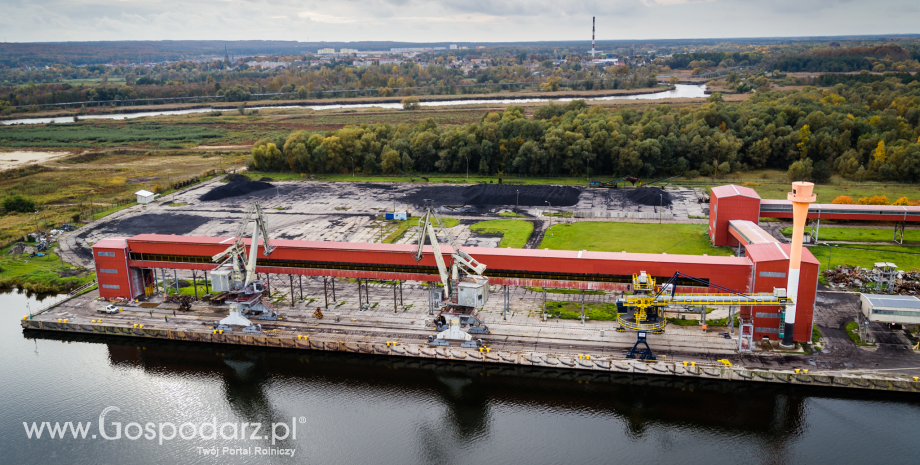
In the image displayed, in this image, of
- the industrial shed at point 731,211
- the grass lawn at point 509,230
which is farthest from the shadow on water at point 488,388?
the industrial shed at point 731,211

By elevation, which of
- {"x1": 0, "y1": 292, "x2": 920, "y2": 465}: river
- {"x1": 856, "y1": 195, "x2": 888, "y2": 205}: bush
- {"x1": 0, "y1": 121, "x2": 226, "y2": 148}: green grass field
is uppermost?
{"x1": 0, "y1": 121, "x2": 226, "y2": 148}: green grass field

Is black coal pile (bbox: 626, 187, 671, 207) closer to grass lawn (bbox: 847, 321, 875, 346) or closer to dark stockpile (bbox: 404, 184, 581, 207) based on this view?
dark stockpile (bbox: 404, 184, 581, 207)

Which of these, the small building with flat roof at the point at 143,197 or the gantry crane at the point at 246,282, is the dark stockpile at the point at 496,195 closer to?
the small building with flat roof at the point at 143,197

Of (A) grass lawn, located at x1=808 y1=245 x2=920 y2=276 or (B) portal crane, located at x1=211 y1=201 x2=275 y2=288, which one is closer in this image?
(B) portal crane, located at x1=211 y1=201 x2=275 y2=288

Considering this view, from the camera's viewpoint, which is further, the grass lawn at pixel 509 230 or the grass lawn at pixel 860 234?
the grass lawn at pixel 509 230

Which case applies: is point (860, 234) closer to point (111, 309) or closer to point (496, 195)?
point (496, 195)

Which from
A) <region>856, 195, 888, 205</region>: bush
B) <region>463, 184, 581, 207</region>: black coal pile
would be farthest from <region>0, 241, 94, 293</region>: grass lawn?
<region>856, 195, 888, 205</region>: bush

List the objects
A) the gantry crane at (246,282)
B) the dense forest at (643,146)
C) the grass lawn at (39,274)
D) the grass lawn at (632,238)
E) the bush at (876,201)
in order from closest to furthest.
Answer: the gantry crane at (246,282) < the grass lawn at (39,274) < the grass lawn at (632,238) < the bush at (876,201) < the dense forest at (643,146)
